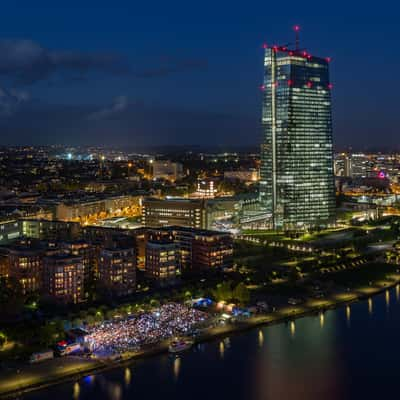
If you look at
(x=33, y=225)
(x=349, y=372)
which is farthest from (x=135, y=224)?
(x=349, y=372)

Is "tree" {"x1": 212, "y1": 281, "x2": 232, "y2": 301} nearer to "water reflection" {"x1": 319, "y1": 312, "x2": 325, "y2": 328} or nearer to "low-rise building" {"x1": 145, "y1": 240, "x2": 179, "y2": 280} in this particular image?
"low-rise building" {"x1": 145, "y1": 240, "x2": 179, "y2": 280}

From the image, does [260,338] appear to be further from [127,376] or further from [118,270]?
[118,270]

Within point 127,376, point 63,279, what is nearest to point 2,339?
point 127,376

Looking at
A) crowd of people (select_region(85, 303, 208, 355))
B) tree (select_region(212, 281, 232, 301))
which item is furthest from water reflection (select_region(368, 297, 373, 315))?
crowd of people (select_region(85, 303, 208, 355))

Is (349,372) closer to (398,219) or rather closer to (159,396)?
(159,396)

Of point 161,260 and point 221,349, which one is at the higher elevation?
point 161,260

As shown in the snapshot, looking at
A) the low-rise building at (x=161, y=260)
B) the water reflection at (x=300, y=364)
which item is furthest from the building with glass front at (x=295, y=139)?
the water reflection at (x=300, y=364)

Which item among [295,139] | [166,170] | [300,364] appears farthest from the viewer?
[166,170]
